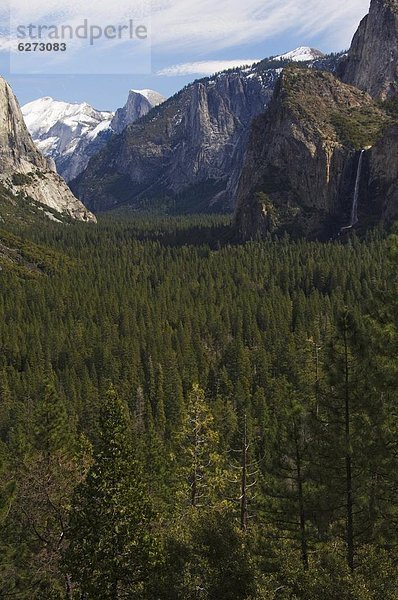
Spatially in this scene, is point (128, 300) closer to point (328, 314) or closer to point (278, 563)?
point (328, 314)

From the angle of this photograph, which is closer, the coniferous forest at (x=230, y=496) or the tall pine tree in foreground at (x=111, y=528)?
the coniferous forest at (x=230, y=496)

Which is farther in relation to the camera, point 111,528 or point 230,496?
point 230,496

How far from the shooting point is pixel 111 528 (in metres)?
24.6

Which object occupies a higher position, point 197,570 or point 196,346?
point 197,570

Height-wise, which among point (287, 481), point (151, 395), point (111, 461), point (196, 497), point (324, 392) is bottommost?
point (151, 395)

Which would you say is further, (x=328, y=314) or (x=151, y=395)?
(x=328, y=314)

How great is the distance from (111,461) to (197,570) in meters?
6.29

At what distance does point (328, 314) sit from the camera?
11212 cm

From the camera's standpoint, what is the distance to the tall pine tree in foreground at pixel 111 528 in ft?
79.4

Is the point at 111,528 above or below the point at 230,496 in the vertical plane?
above

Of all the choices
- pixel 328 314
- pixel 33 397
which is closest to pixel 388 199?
pixel 328 314

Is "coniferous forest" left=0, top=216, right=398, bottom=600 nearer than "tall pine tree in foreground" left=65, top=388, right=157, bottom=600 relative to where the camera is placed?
Yes

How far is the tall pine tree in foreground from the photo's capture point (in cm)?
2420

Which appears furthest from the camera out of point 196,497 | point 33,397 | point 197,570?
point 33,397
